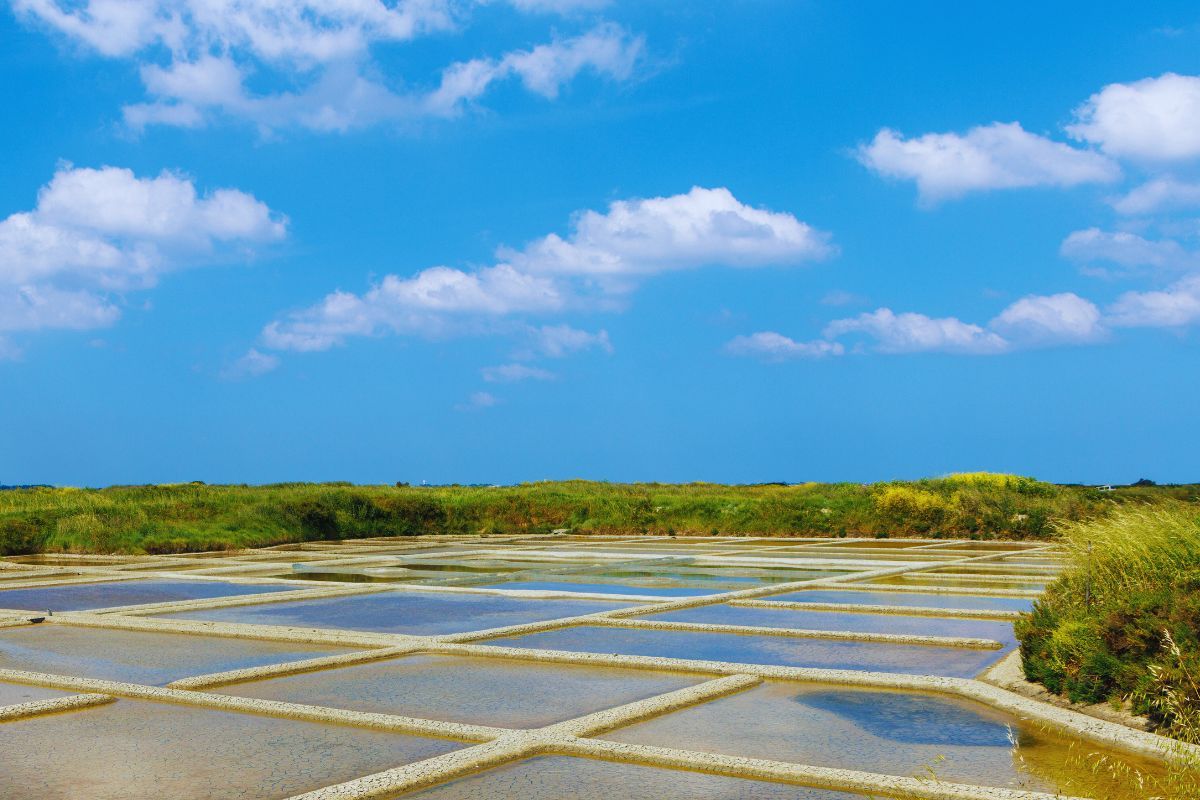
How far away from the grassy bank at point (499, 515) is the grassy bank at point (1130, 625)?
1624cm

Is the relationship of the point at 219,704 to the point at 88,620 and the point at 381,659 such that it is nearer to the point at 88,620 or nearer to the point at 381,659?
the point at 381,659

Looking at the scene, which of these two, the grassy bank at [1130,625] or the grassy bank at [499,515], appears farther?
the grassy bank at [499,515]

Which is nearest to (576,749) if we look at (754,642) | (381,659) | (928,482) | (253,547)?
(381,659)

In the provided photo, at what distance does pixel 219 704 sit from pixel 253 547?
18018mm

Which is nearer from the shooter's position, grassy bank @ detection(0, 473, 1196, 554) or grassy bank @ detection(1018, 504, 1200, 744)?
grassy bank @ detection(1018, 504, 1200, 744)

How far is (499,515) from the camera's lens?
100 feet

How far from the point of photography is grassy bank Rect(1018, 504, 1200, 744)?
6375 millimetres

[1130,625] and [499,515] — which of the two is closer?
[1130,625]

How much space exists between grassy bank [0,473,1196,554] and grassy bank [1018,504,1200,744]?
16.2 m

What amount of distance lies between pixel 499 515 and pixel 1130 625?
958 inches

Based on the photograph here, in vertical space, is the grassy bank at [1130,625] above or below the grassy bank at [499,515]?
below

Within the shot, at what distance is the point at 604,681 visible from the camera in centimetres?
775

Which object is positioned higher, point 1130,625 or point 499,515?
point 499,515

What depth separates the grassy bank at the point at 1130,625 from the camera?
6375 mm
